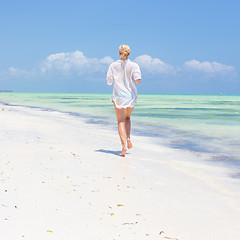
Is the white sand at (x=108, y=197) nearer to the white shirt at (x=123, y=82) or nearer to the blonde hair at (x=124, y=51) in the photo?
the white shirt at (x=123, y=82)

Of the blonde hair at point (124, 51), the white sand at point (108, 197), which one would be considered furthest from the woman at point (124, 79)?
the white sand at point (108, 197)

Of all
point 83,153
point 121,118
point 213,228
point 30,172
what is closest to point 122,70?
point 121,118

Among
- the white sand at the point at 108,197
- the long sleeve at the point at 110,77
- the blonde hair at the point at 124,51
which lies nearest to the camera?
the white sand at the point at 108,197

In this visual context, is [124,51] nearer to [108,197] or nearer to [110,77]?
[110,77]

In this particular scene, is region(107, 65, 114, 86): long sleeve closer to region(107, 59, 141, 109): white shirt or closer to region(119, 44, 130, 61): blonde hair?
region(107, 59, 141, 109): white shirt

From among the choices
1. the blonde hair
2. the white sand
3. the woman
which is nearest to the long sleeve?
the woman

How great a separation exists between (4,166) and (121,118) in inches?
106

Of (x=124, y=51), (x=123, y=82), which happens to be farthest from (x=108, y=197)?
(x=124, y=51)

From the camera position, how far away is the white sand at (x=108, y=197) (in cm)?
303

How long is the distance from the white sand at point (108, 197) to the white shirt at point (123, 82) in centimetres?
111

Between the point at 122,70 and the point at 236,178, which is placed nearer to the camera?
the point at 236,178

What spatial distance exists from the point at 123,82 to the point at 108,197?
3286 millimetres

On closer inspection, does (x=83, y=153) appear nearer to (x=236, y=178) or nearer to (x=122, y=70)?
(x=122, y=70)

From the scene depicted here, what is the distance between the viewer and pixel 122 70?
678 centimetres
